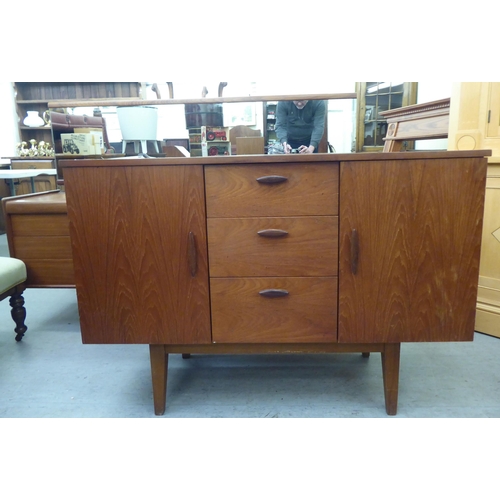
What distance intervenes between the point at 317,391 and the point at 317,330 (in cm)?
33

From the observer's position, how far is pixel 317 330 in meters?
1.21

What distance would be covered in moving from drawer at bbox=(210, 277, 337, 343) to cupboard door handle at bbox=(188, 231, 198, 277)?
64 millimetres

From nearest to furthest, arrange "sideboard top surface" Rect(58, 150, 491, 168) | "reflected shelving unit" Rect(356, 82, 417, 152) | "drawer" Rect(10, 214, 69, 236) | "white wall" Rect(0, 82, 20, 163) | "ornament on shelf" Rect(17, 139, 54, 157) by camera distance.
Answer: "sideboard top surface" Rect(58, 150, 491, 168) → "drawer" Rect(10, 214, 69, 236) → "reflected shelving unit" Rect(356, 82, 417, 152) → "ornament on shelf" Rect(17, 139, 54, 157) → "white wall" Rect(0, 82, 20, 163)

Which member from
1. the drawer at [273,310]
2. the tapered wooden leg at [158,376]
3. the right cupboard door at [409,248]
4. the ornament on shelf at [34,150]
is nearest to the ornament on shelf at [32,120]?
the ornament on shelf at [34,150]

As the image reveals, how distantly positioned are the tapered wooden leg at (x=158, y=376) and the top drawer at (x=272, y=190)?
472 millimetres

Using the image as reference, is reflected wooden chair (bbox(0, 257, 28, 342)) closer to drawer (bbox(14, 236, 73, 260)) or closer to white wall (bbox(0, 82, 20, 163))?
drawer (bbox(14, 236, 73, 260))

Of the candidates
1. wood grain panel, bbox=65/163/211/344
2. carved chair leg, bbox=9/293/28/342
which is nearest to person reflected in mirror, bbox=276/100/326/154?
wood grain panel, bbox=65/163/211/344

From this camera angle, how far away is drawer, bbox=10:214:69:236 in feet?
6.11

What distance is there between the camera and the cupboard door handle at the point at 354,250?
1.14 meters

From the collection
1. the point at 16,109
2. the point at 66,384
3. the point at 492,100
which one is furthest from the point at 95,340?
the point at 16,109

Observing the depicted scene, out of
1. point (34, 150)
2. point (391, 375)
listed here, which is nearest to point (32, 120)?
point (34, 150)

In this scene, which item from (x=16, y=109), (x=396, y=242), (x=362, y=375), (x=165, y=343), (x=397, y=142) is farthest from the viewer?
(x=16, y=109)

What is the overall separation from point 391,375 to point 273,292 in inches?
17.6

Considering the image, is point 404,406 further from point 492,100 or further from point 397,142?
point 397,142
